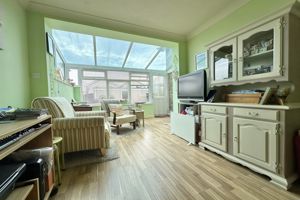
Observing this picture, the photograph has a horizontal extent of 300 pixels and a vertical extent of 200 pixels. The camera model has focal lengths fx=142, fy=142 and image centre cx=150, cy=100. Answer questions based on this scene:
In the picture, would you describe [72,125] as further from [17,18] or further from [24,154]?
[17,18]

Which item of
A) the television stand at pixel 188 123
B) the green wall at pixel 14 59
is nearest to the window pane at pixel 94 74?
the green wall at pixel 14 59

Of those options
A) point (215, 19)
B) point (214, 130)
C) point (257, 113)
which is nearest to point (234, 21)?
point (215, 19)

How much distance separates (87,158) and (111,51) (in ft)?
10.9

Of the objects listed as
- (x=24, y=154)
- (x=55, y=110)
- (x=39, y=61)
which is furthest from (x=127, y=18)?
(x=24, y=154)

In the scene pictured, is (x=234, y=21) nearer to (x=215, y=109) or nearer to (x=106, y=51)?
(x=215, y=109)

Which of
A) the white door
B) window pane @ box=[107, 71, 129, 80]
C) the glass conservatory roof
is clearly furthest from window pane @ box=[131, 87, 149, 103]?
the glass conservatory roof

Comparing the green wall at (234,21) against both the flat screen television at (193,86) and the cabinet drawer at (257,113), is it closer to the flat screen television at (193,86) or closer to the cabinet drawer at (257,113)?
the flat screen television at (193,86)

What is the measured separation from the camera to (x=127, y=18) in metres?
2.72

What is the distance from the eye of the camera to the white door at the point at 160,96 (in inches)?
238

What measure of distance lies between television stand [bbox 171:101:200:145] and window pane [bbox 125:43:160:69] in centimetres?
227

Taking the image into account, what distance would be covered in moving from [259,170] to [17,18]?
11.9 ft

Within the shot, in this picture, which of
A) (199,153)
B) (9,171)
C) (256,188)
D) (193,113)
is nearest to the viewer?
(9,171)

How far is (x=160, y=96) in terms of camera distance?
243 inches

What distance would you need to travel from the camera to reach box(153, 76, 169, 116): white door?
6043 mm
